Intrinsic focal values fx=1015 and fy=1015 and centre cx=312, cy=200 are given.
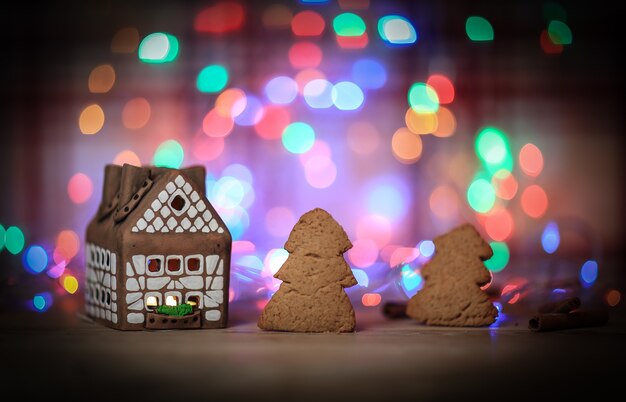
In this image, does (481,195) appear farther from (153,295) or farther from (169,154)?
(153,295)

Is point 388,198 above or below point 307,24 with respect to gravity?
below

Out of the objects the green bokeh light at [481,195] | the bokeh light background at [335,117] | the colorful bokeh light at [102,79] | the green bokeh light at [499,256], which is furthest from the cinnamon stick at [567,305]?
the colorful bokeh light at [102,79]

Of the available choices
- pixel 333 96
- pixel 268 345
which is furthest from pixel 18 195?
pixel 268 345

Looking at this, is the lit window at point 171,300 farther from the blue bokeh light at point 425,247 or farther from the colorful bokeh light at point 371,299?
the blue bokeh light at point 425,247

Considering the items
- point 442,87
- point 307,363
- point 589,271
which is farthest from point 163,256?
point 442,87

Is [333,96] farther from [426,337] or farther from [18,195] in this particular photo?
[426,337]

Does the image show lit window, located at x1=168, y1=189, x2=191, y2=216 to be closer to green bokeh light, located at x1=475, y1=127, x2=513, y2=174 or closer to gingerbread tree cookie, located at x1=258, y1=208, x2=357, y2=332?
gingerbread tree cookie, located at x1=258, y1=208, x2=357, y2=332

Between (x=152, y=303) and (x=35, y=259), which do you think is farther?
(x=35, y=259)
